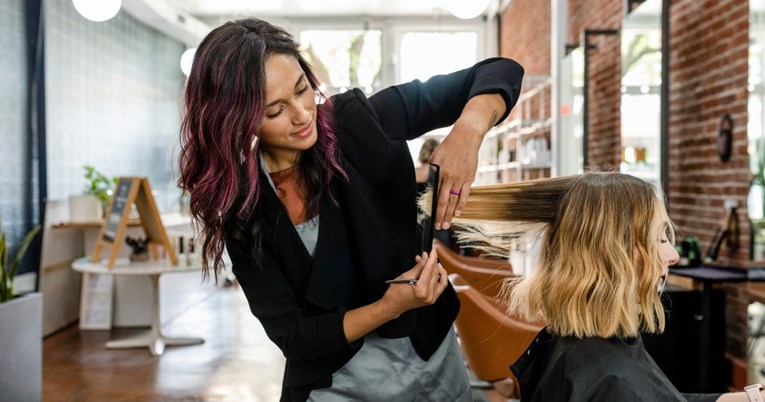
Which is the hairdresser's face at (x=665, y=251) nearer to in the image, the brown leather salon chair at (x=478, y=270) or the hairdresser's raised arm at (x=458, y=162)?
the hairdresser's raised arm at (x=458, y=162)

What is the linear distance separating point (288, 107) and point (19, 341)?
234 cm

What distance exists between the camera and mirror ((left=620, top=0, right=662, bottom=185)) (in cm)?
438

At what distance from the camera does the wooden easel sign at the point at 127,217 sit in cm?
476

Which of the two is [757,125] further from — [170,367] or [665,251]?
[170,367]

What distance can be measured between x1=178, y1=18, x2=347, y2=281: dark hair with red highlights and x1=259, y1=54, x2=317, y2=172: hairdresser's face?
0.06ft

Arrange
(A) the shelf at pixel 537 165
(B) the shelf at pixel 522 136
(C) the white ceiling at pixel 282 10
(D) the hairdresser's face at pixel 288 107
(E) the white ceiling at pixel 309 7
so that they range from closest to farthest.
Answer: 1. (D) the hairdresser's face at pixel 288 107
2. (A) the shelf at pixel 537 165
3. (B) the shelf at pixel 522 136
4. (C) the white ceiling at pixel 282 10
5. (E) the white ceiling at pixel 309 7

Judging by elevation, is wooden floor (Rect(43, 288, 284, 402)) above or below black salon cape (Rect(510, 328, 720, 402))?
below

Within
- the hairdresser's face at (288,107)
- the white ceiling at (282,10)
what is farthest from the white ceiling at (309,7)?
the hairdresser's face at (288,107)

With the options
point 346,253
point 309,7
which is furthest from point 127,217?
point 309,7

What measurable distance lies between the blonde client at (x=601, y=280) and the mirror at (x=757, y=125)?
A: 1987 millimetres

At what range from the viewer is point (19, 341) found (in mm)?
3080

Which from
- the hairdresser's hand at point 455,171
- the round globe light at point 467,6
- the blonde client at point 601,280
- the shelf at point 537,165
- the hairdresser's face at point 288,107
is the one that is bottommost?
the blonde client at point 601,280

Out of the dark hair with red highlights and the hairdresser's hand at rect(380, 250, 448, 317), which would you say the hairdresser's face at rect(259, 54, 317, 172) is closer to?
the dark hair with red highlights

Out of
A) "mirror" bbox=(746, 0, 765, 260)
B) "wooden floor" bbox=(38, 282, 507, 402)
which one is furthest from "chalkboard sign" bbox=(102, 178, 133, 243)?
"mirror" bbox=(746, 0, 765, 260)
